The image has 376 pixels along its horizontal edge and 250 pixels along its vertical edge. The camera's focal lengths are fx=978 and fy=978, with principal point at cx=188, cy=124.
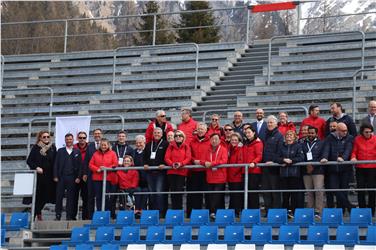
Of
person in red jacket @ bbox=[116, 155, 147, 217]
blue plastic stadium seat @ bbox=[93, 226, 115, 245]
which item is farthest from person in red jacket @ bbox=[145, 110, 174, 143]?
blue plastic stadium seat @ bbox=[93, 226, 115, 245]

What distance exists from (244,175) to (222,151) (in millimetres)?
496

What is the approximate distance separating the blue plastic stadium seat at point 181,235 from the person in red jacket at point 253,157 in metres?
1.29

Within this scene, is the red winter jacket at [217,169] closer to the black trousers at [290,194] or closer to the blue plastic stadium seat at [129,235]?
the black trousers at [290,194]

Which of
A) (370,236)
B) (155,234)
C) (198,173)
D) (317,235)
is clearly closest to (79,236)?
(155,234)

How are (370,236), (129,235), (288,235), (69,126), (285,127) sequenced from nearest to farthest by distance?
1. (370,236)
2. (288,235)
3. (129,235)
4. (285,127)
5. (69,126)

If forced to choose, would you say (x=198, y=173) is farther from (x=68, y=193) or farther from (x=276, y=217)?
(x=68, y=193)

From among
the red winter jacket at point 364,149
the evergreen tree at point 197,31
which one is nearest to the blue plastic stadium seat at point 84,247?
the red winter jacket at point 364,149

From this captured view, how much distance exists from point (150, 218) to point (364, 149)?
11.0 ft

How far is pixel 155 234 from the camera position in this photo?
14.2 meters

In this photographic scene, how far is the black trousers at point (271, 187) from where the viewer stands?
14609 millimetres

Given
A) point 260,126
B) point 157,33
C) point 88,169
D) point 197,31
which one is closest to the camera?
point 260,126

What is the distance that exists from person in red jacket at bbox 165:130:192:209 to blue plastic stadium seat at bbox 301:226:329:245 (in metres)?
2.58

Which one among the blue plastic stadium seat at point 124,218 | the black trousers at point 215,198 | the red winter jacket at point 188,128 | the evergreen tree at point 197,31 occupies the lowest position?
the blue plastic stadium seat at point 124,218

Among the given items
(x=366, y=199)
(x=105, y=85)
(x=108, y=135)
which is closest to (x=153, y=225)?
(x=366, y=199)
